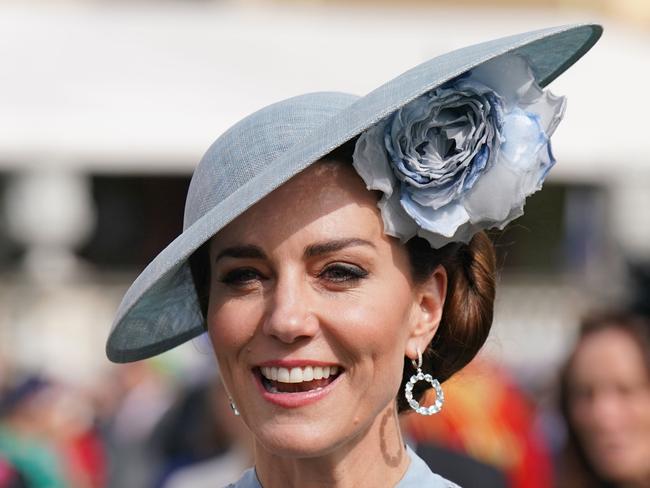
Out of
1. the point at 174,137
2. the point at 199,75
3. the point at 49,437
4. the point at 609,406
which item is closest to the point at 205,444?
the point at 609,406

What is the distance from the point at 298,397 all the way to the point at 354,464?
8.5 inches

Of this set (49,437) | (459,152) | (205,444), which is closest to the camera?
(459,152)

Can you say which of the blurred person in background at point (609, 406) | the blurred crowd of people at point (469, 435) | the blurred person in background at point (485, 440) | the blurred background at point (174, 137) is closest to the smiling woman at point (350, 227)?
the blurred crowd of people at point (469, 435)

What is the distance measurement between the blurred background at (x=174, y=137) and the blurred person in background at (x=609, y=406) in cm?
787

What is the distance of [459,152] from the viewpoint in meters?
2.87

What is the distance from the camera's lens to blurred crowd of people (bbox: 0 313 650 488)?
5.60 metres

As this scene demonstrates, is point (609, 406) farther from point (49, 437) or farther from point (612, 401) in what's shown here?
point (49, 437)

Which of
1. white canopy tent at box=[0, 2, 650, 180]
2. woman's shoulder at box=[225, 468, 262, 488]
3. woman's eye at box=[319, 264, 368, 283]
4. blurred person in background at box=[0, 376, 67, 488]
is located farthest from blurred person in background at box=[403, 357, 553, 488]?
white canopy tent at box=[0, 2, 650, 180]

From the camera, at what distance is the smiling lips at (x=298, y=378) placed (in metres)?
2.82

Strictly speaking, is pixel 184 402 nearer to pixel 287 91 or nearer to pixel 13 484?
pixel 13 484

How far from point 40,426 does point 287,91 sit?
29.6ft

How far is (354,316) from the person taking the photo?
281 cm

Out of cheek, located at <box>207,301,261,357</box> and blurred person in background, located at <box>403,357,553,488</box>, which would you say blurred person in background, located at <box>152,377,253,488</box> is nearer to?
blurred person in background, located at <box>403,357,553,488</box>

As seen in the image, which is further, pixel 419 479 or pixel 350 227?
pixel 419 479
